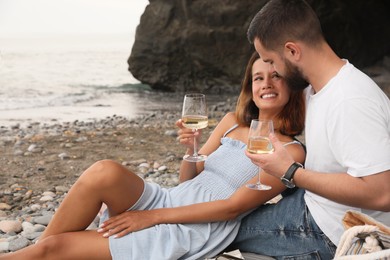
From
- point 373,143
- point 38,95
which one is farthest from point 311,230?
point 38,95

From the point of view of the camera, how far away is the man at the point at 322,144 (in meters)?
2.46

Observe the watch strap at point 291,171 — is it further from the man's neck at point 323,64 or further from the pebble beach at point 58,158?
the pebble beach at point 58,158

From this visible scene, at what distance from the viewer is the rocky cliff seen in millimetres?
16469

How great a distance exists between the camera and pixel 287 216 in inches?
123

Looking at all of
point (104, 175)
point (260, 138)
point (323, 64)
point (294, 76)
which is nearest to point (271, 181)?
point (260, 138)

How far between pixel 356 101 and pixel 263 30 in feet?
2.04

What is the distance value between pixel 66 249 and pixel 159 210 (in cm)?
56

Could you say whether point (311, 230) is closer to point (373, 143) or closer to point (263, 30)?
point (373, 143)

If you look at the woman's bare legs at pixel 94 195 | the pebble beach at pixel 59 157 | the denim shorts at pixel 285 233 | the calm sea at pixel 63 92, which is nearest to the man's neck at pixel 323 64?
the denim shorts at pixel 285 233

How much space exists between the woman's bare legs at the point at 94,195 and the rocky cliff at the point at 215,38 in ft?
44.7

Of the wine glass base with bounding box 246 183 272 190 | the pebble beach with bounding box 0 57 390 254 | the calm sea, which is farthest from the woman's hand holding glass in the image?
the calm sea

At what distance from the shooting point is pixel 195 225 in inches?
125

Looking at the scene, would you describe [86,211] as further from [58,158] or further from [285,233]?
[58,158]

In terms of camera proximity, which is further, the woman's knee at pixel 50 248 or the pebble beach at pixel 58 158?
the pebble beach at pixel 58 158
